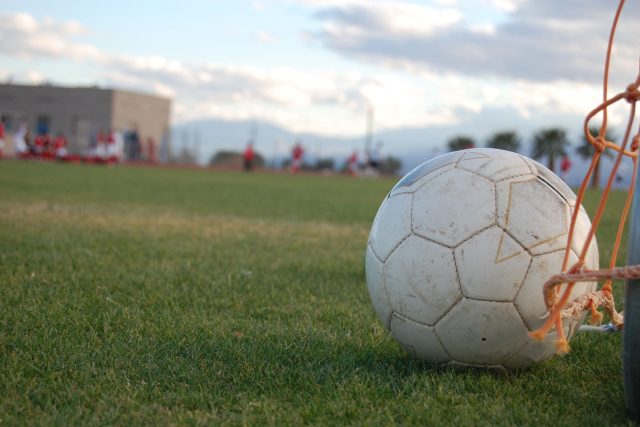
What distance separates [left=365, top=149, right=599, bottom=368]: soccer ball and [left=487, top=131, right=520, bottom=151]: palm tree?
6027 cm

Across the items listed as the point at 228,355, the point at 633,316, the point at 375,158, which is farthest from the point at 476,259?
the point at 375,158

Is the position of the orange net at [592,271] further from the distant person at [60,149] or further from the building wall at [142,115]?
the building wall at [142,115]

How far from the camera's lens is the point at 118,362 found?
343 cm

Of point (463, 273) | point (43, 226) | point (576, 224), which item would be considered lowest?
point (43, 226)

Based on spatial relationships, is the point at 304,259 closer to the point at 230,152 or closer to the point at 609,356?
the point at 609,356

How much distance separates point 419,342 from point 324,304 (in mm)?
1782

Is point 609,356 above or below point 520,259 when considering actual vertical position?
below

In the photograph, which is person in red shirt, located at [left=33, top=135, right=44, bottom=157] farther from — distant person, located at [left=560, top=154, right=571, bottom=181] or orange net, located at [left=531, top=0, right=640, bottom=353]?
orange net, located at [left=531, top=0, right=640, bottom=353]

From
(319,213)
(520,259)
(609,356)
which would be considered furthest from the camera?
(319,213)

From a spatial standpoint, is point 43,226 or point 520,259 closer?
point 520,259

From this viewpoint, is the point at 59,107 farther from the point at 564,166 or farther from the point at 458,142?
the point at 564,166

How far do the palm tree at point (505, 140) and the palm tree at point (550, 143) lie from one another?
2139 mm

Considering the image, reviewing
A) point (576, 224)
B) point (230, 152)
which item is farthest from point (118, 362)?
point (230, 152)

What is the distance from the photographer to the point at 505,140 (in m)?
62.9
